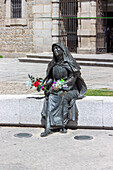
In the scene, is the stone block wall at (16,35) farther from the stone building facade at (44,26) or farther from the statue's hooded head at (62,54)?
the statue's hooded head at (62,54)

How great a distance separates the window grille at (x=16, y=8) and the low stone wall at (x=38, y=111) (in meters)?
16.1

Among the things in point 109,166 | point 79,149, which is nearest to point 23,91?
point 79,149

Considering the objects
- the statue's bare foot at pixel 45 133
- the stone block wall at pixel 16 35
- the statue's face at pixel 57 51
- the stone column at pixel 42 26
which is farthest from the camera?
the stone block wall at pixel 16 35

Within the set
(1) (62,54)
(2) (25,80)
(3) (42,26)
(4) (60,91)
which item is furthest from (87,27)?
(4) (60,91)

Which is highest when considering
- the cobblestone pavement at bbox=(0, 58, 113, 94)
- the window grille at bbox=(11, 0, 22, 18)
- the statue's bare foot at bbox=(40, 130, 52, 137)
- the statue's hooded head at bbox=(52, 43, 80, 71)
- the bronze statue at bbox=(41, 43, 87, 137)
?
the window grille at bbox=(11, 0, 22, 18)

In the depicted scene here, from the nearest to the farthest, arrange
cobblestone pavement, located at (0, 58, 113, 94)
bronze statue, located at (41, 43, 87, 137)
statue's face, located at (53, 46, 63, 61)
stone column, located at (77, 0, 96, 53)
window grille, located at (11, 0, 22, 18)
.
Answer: bronze statue, located at (41, 43, 87, 137) < statue's face, located at (53, 46, 63, 61) < cobblestone pavement, located at (0, 58, 113, 94) < stone column, located at (77, 0, 96, 53) < window grille, located at (11, 0, 22, 18)

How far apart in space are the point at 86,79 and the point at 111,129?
6.10 metres

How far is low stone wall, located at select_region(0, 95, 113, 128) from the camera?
6.89 m

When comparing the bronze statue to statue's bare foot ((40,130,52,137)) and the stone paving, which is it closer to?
statue's bare foot ((40,130,52,137))

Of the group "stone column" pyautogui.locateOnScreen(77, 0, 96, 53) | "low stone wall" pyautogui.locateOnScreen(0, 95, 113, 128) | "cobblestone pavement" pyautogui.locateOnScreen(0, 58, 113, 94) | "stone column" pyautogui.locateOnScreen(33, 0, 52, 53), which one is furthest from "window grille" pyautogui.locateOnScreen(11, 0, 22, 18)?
"low stone wall" pyautogui.locateOnScreen(0, 95, 113, 128)

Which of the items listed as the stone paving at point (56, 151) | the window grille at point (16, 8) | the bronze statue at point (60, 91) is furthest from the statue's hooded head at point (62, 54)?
the window grille at point (16, 8)

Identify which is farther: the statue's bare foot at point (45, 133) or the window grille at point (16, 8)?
the window grille at point (16, 8)

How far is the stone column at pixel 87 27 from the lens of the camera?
67.0 ft

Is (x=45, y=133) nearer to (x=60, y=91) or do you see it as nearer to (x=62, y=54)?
(x=60, y=91)
